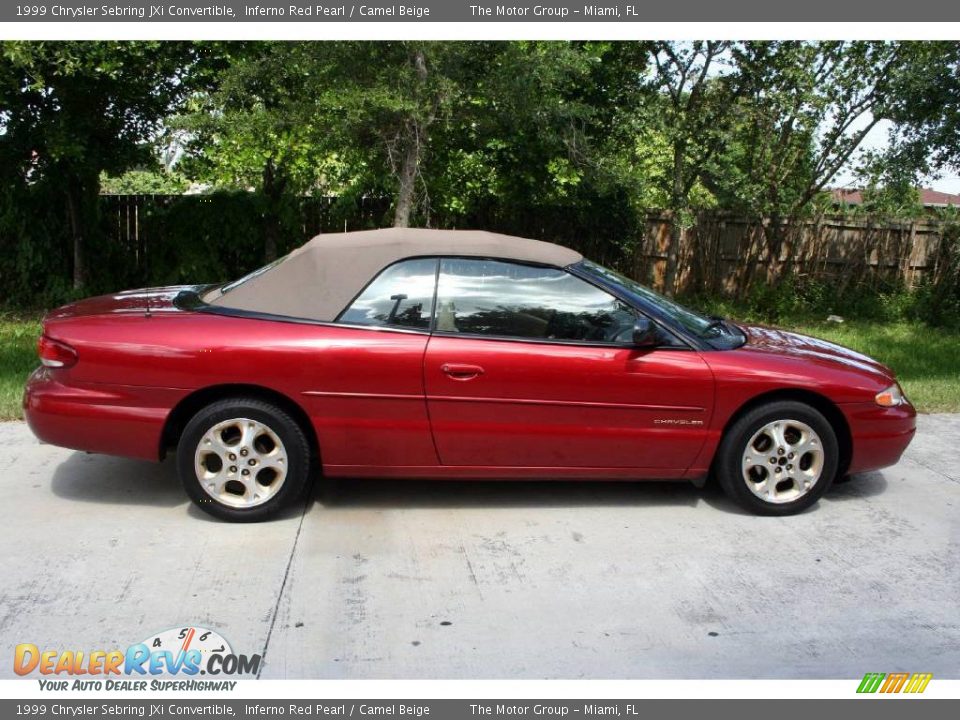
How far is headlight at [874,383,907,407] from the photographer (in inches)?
205

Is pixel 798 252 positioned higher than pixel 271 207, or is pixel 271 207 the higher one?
pixel 271 207

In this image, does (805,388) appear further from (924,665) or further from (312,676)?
(312,676)

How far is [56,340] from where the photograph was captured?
4.90 m

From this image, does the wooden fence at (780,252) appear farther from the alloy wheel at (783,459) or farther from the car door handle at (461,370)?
the car door handle at (461,370)

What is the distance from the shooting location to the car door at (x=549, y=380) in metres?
4.84

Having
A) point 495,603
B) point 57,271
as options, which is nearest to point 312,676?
point 495,603

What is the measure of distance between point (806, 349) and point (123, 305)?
3.99 m

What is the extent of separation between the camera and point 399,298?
496cm

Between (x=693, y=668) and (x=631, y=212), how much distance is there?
33.9 feet

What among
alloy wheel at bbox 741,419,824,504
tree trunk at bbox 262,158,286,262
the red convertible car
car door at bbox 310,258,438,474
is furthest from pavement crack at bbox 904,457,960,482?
tree trunk at bbox 262,158,286,262

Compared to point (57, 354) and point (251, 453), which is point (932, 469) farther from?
point (57, 354)

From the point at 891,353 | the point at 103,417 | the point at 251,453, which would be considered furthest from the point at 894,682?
the point at 891,353

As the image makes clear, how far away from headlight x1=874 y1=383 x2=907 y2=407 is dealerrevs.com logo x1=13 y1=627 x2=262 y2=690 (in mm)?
3643

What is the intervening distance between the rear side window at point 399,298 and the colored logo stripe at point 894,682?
8.64 ft
